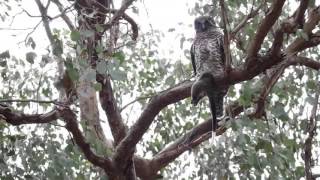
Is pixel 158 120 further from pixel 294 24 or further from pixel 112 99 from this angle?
pixel 294 24

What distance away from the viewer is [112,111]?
3373mm

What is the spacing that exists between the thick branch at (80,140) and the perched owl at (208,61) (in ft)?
2.08

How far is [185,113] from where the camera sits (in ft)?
14.3

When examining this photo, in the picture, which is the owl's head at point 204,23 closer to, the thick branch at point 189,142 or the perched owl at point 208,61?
the perched owl at point 208,61

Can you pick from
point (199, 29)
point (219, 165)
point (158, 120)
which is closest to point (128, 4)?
point (199, 29)

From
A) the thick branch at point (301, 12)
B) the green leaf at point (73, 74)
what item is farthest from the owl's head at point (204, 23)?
the green leaf at point (73, 74)

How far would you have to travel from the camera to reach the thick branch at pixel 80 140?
7.77 feet

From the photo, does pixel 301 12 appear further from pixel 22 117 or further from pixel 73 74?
pixel 22 117

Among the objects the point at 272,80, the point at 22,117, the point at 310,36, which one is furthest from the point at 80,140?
the point at 310,36

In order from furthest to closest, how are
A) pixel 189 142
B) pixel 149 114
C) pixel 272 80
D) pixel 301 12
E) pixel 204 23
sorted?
pixel 204 23, pixel 189 142, pixel 149 114, pixel 272 80, pixel 301 12

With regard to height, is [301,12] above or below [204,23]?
below

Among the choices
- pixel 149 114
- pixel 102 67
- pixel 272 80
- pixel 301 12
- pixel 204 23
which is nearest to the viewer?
pixel 102 67

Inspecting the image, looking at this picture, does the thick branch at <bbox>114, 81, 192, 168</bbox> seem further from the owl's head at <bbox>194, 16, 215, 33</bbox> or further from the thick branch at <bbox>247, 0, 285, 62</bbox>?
the owl's head at <bbox>194, 16, 215, 33</bbox>

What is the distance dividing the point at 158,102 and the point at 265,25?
0.84 meters
